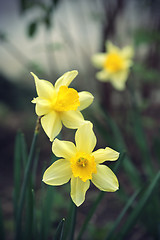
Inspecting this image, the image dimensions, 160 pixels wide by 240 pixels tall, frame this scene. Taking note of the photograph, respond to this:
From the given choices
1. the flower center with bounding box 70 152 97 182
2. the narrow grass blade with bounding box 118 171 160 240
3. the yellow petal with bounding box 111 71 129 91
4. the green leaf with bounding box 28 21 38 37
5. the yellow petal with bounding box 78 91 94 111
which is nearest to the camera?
the flower center with bounding box 70 152 97 182

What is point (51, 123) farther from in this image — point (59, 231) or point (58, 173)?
point (59, 231)

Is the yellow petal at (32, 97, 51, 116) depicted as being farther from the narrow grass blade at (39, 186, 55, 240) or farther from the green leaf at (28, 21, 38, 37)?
the green leaf at (28, 21, 38, 37)

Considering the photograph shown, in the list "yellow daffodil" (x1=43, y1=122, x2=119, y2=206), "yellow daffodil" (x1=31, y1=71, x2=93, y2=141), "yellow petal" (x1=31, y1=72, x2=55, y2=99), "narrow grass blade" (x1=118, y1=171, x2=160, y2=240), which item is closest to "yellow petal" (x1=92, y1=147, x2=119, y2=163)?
"yellow daffodil" (x1=43, y1=122, x2=119, y2=206)

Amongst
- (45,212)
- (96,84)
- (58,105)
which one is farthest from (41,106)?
(96,84)

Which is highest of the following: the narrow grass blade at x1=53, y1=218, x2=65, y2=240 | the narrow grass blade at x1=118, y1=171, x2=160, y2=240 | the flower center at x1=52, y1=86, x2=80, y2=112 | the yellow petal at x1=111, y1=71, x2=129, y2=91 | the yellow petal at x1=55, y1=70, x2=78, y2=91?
the yellow petal at x1=111, y1=71, x2=129, y2=91

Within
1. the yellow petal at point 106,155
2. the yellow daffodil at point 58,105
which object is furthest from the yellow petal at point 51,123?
the yellow petal at point 106,155

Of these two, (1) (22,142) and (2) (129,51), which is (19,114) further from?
(1) (22,142)

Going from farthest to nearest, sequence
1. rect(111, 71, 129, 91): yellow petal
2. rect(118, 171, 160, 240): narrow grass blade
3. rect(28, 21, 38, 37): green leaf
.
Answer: rect(111, 71, 129, 91): yellow petal
rect(28, 21, 38, 37): green leaf
rect(118, 171, 160, 240): narrow grass blade

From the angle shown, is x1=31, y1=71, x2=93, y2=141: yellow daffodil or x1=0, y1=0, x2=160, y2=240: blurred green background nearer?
x1=31, y1=71, x2=93, y2=141: yellow daffodil
